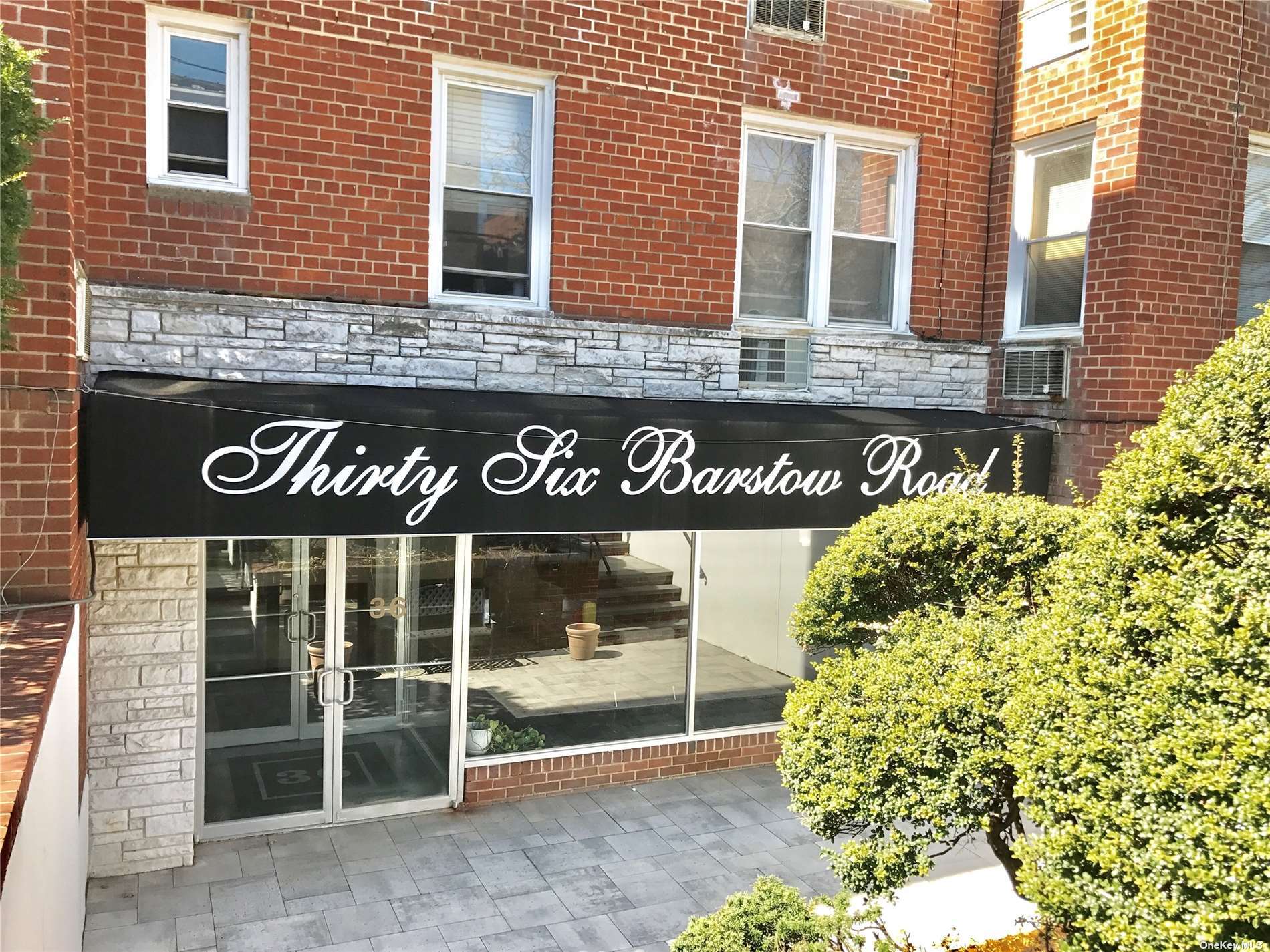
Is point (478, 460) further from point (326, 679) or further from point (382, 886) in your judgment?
point (382, 886)

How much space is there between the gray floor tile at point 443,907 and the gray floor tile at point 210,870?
4.11 ft

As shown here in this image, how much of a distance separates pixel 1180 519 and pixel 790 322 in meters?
6.15

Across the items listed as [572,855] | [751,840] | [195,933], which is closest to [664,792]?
[751,840]

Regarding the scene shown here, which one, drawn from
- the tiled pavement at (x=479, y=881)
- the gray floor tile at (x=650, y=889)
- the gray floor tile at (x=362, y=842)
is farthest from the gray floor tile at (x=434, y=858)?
the gray floor tile at (x=650, y=889)

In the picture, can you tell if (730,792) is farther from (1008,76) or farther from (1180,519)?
(1008,76)

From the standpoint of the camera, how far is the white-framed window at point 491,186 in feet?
25.3

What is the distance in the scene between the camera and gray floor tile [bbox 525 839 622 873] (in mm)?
7203

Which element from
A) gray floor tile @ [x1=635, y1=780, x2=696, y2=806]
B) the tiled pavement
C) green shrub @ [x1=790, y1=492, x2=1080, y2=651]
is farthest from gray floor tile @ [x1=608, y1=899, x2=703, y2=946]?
green shrub @ [x1=790, y1=492, x2=1080, y2=651]

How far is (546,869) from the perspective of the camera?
23.4 ft

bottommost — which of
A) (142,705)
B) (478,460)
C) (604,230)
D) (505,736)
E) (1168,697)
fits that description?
(505,736)

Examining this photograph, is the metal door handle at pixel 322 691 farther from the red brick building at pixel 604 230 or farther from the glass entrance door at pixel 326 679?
the red brick building at pixel 604 230

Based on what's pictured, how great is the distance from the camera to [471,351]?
7.70 meters

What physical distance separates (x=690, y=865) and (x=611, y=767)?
→ 4.88ft

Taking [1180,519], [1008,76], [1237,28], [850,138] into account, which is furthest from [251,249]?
[1237,28]
